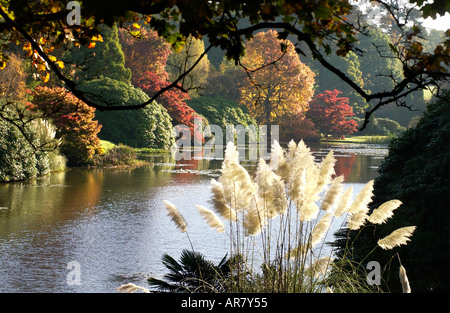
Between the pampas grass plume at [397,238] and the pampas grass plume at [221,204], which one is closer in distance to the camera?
the pampas grass plume at [397,238]

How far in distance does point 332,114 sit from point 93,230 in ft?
106

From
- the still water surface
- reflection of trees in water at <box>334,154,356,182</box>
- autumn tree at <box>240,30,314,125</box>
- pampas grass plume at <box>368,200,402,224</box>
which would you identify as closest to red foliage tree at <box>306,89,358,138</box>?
autumn tree at <box>240,30,314,125</box>

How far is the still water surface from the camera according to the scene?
593cm

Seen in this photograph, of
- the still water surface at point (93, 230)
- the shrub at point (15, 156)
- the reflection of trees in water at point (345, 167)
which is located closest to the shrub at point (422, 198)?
the still water surface at point (93, 230)

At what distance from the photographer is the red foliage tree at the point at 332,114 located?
38719 millimetres

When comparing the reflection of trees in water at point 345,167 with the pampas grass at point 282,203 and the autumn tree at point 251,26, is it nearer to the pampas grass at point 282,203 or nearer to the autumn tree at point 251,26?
the pampas grass at point 282,203

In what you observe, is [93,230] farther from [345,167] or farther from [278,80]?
[278,80]

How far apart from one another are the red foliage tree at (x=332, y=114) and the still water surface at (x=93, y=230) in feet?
80.5

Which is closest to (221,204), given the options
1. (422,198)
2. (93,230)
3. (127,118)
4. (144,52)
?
(422,198)

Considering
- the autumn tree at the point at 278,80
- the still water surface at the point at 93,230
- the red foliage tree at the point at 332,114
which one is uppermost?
the autumn tree at the point at 278,80

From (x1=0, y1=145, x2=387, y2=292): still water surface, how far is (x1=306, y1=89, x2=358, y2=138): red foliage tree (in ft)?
80.5

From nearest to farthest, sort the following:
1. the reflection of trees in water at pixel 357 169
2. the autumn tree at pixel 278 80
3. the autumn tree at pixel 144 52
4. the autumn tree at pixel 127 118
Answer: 1. the reflection of trees in water at pixel 357 169
2. the autumn tree at pixel 127 118
3. the autumn tree at pixel 144 52
4. the autumn tree at pixel 278 80

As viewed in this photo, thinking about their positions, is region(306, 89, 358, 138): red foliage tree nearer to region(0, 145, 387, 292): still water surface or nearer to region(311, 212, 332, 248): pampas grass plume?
region(0, 145, 387, 292): still water surface

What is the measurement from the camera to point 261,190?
4312mm
